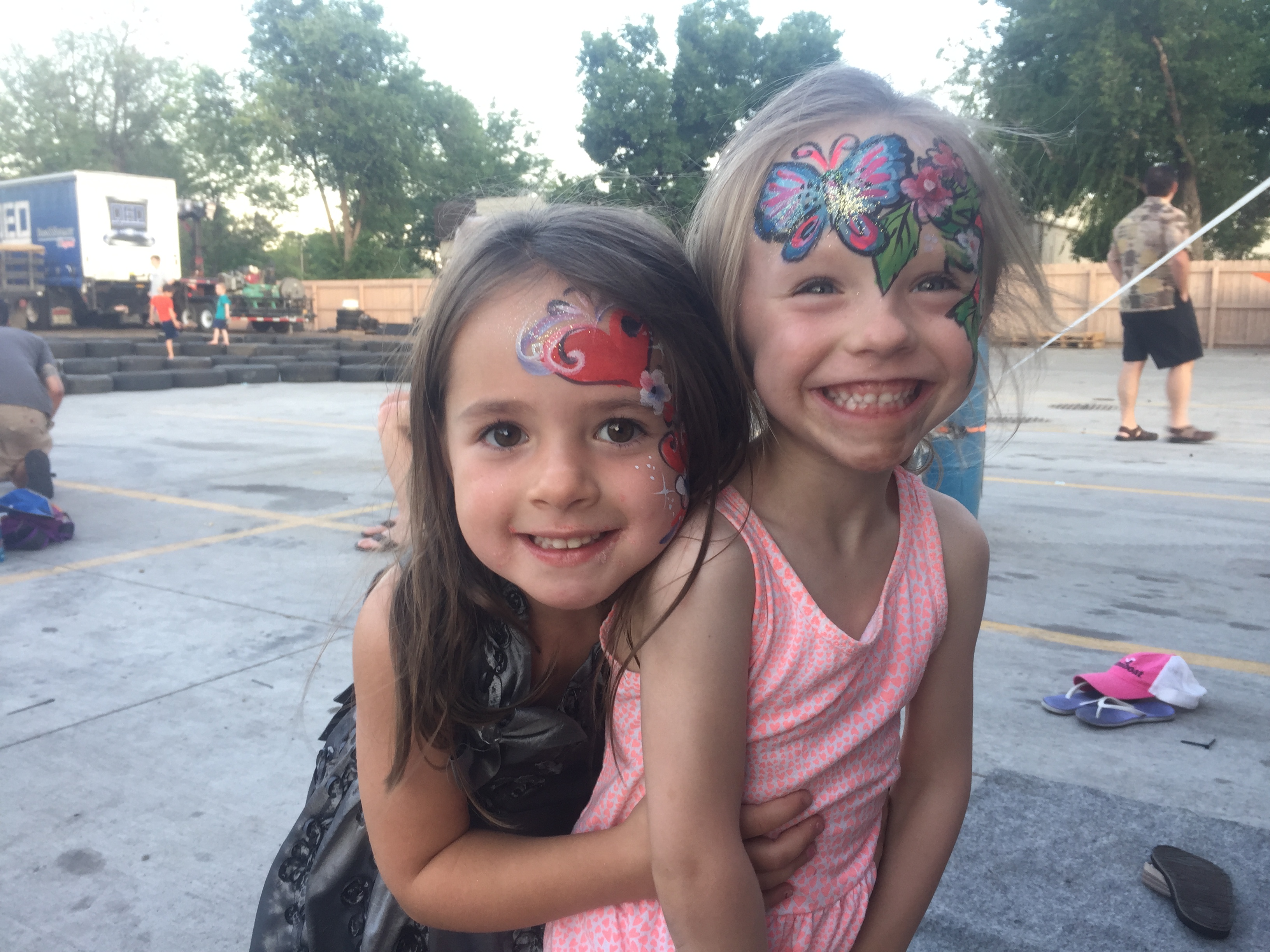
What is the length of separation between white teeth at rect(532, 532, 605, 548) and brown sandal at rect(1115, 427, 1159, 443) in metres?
8.79

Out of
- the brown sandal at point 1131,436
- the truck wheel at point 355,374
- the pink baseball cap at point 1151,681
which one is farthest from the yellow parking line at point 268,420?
the pink baseball cap at point 1151,681

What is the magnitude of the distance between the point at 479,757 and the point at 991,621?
3.25m

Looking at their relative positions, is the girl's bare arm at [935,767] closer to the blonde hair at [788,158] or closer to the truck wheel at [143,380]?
the blonde hair at [788,158]

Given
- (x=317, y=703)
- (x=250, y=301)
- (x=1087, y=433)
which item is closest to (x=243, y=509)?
(x=317, y=703)

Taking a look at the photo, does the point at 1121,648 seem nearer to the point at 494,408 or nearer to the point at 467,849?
the point at 467,849

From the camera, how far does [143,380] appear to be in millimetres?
14172

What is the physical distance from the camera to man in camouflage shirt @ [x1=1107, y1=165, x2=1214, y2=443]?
8188mm

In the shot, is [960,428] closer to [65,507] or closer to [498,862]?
[498,862]

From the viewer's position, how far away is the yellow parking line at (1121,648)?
140 inches

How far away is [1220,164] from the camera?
24094 mm

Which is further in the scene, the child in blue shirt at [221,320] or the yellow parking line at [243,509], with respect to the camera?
the child in blue shirt at [221,320]

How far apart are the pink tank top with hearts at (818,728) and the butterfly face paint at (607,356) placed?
88mm

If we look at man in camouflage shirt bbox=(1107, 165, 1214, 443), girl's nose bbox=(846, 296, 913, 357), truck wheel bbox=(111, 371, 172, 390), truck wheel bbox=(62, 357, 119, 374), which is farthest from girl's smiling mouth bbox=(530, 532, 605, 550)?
truck wheel bbox=(62, 357, 119, 374)

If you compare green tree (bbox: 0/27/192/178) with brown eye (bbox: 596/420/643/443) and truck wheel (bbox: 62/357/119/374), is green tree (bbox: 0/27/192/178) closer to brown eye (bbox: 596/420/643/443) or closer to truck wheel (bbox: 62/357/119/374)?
truck wheel (bbox: 62/357/119/374)
